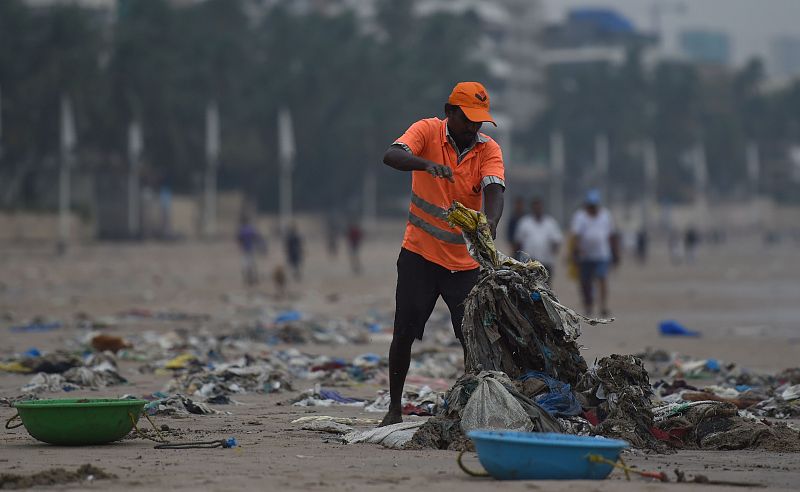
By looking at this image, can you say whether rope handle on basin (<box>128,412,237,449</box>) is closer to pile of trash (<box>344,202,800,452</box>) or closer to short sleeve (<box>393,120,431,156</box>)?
pile of trash (<box>344,202,800,452</box>)

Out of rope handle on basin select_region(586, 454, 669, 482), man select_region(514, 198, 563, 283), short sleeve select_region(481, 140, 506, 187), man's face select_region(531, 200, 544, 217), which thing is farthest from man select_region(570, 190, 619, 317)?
rope handle on basin select_region(586, 454, 669, 482)

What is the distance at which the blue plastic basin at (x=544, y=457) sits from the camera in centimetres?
543

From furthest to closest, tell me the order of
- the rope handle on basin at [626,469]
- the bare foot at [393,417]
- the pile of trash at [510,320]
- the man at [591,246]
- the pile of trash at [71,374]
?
the man at [591,246] → the pile of trash at [71,374] → the bare foot at [393,417] → the pile of trash at [510,320] → the rope handle on basin at [626,469]

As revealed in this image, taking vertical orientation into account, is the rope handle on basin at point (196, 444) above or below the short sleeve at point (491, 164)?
below

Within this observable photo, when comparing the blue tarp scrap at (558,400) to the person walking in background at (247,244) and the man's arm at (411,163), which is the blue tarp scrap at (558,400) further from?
the person walking in background at (247,244)

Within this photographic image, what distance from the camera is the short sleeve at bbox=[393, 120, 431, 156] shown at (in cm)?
702

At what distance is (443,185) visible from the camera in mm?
7105

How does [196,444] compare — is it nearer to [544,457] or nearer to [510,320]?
[510,320]

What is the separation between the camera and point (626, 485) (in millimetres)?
5449

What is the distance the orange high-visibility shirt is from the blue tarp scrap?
83 cm

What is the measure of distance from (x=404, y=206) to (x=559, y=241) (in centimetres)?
7930

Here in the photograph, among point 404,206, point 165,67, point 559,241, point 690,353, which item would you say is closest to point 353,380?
point 690,353

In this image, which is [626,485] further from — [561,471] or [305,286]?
[305,286]

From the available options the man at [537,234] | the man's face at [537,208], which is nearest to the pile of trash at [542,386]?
the man at [537,234]
